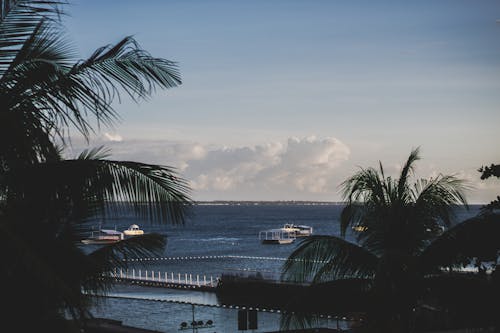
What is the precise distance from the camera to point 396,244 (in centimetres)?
1320

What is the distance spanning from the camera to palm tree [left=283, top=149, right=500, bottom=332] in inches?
466

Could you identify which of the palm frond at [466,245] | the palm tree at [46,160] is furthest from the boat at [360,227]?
the palm tree at [46,160]

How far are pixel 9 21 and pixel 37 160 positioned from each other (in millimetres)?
1395

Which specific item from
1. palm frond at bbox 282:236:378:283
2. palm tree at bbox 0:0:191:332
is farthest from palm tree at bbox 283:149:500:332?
palm tree at bbox 0:0:191:332

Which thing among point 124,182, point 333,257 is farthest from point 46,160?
point 333,257

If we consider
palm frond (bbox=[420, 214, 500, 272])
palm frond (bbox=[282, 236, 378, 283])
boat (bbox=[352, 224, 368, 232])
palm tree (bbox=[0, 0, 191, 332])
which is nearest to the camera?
palm tree (bbox=[0, 0, 191, 332])

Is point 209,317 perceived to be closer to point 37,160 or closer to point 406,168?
point 406,168

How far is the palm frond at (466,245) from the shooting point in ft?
34.9

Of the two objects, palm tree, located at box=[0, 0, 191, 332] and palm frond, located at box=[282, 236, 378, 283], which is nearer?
palm tree, located at box=[0, 0, 191, 332]

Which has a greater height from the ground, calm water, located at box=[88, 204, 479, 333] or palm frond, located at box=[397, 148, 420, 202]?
palm frond, located at box=[397, 148, 420, 202]

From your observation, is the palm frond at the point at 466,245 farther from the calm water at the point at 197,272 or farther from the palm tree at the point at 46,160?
the palm tree at the point at 46,160

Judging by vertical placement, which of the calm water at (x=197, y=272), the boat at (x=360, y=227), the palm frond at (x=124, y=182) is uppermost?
the palm frond at (x=124, y=182)

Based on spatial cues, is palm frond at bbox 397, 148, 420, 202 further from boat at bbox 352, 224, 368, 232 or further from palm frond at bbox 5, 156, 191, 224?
palm frond at bbox 5, 156, 191, 224

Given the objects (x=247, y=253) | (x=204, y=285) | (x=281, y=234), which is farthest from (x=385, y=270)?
(x=281, y=234)
